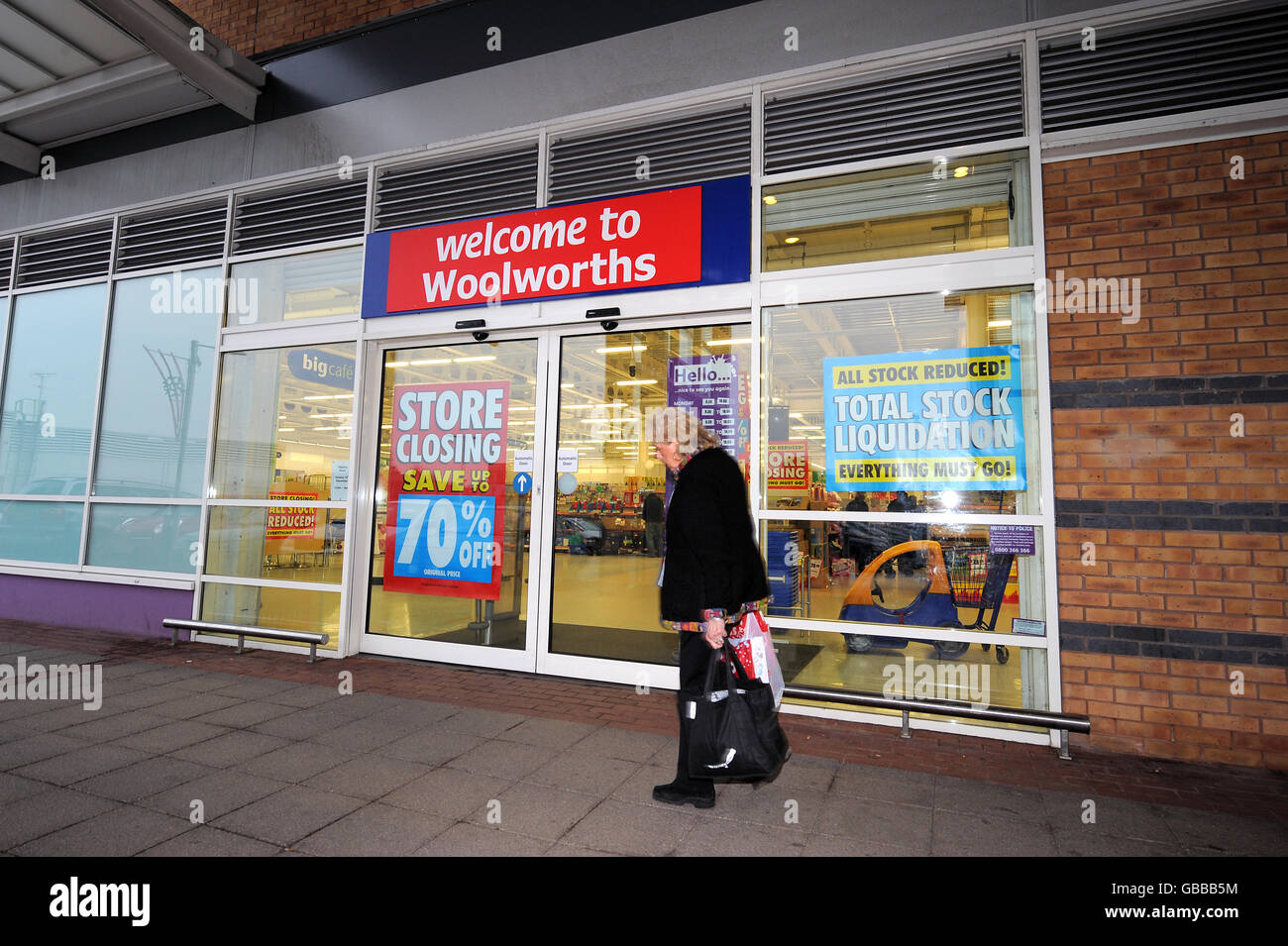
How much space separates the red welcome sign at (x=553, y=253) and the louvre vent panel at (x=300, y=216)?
0.70m

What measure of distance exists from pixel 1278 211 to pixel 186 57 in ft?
27.4

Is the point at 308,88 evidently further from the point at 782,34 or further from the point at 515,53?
the point at 782,34

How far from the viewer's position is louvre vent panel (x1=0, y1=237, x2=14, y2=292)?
8.24 metres

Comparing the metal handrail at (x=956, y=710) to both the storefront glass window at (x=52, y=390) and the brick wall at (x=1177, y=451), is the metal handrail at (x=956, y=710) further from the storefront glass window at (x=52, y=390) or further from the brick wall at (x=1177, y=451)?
the storefront glass window at (x=52, y=390)

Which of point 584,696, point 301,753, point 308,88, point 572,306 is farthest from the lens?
point 308,88

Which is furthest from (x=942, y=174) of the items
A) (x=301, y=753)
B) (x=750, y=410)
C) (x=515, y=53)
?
(x=301, y=753)

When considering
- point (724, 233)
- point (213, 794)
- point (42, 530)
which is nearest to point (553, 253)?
Answer: point (724, 233)

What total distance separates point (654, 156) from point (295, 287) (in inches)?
147

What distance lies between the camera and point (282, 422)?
667 centimetres

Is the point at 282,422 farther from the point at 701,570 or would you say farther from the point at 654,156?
the point at 701,570

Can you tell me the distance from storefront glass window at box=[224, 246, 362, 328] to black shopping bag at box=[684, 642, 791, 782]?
5.03m

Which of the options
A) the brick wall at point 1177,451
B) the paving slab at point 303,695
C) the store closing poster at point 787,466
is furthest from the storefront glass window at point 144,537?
the brick wall at point 1177,451

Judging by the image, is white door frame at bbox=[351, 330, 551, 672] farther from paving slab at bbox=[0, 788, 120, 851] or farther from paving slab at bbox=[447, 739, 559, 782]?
paving slab at bbox=[0, 788, 120, 851]

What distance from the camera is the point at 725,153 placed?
525 centimetres
